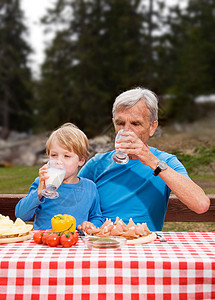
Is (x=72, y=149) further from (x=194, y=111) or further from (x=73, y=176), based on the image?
(x=194, y=111)

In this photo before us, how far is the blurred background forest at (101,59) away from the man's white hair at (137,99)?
3.57 m

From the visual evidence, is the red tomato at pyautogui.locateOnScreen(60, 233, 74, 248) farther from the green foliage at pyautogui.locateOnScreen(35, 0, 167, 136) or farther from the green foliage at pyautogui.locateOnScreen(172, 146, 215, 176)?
the green foliage at pyautogui.locateOnScreen(35, 0, 167, 136)

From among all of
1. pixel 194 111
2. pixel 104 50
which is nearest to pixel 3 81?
pixel 104 50

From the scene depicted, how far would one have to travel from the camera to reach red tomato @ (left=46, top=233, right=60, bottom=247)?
59.4 inches

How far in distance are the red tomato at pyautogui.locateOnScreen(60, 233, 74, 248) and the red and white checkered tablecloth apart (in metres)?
0.13

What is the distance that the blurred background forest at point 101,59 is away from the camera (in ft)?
25.2

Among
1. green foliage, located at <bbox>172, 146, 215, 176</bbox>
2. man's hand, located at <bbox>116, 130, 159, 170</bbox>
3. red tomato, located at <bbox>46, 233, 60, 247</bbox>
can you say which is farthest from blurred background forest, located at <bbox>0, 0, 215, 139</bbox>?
red tomato, located at <bbox>46, 233, 60, 247</bbox>

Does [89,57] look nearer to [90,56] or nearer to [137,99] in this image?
[90,56]

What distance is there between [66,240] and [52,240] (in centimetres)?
6

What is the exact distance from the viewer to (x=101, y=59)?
454 inches

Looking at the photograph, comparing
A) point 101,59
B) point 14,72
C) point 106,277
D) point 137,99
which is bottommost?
point 106,277

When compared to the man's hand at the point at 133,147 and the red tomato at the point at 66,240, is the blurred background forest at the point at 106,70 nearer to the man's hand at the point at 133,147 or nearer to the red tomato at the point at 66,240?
the man's hand at the point at 133,147

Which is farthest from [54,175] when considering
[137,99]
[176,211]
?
[176,211]

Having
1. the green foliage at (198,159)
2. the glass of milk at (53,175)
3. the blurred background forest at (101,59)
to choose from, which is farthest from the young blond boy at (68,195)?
the blurred background forest at (101,59)
